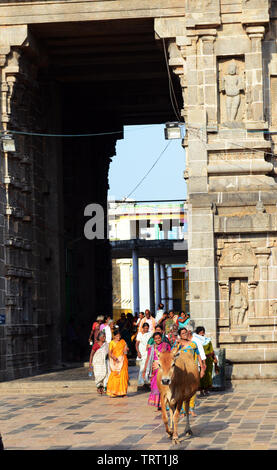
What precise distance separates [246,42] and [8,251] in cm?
716

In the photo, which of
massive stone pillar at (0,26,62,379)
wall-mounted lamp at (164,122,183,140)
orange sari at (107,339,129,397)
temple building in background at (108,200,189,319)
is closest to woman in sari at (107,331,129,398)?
orange sari at (107,339,129,397)

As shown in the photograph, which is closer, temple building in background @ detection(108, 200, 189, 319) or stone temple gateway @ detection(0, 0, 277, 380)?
stone temple gateway @ detection(0, 0, 277, 380)

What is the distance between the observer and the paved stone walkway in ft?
41.4

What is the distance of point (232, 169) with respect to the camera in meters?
20.8

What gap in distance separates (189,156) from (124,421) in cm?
759

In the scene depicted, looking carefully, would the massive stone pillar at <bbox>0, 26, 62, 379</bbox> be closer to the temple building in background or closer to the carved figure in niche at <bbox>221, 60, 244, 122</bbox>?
the carved figure in niche at <bbox>221, 60, 244, 122</bbox>

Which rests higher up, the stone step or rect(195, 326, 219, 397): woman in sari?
rect(195, 326, 219, 397): woman in sari

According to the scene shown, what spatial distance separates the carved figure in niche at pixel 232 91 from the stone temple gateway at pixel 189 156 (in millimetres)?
22

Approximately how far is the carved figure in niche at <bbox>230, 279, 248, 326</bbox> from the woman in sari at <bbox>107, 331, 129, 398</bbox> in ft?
8.74

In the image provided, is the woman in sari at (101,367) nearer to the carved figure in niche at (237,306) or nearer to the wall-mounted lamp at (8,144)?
the carved figure in niche at (237,306)

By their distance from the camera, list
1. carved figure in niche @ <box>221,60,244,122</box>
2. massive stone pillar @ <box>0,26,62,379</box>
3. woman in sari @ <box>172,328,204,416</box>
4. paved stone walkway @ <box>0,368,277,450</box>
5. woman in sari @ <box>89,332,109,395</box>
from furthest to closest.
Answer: massive stone pillar @ <box>0,26,62,379</box> < carved figure in niche @ <box>221,60,244,122</box> < woman in sari @ <box>89,332,109,395</box> < woman in sari @ <box>172,328,204,416</box> < paved stone walkway @ <box>0,368,277,450</box>

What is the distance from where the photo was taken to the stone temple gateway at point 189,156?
2027 cm
